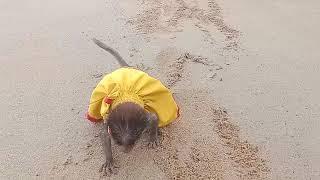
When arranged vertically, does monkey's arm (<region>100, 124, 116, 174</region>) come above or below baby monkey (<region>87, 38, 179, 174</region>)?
below

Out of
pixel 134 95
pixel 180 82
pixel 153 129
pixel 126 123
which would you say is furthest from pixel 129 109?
pixel 180 82

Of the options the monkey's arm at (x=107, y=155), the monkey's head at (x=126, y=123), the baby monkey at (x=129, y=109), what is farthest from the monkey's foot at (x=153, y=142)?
the monkey's head at (x=126, y=123)

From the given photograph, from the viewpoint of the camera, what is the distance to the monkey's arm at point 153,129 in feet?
8.63

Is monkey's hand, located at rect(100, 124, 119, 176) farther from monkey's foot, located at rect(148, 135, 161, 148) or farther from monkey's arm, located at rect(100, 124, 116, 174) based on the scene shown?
monkey's foot, located at rect(148, 135, 161, 148)

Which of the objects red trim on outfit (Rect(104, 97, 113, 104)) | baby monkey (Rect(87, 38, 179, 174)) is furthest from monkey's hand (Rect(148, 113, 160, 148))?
red trim on outfit (Rect(104, 97, 113, 104))

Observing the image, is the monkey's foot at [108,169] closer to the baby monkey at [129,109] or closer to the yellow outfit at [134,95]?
the baby monkey at [129,109]

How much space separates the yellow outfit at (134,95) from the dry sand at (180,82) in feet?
0.49

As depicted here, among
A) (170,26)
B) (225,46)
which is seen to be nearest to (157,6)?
(170,26)

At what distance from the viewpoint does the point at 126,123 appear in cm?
238

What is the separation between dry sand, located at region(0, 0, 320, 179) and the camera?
8.87 feet

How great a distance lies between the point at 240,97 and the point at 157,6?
3.97 feet

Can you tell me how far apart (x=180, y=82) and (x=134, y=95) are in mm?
680

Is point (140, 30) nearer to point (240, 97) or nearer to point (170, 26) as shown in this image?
point (170, 26)

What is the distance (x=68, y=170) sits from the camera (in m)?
2.66
